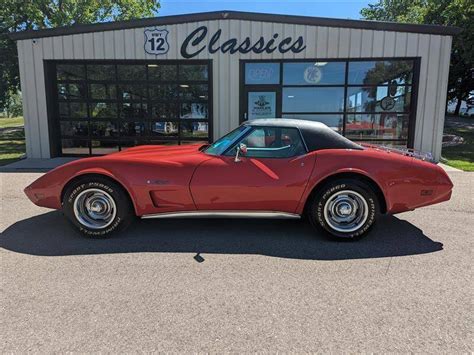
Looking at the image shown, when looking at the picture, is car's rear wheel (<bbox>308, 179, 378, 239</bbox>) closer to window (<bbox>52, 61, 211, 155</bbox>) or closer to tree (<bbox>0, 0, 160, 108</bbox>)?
window (<bbox>52, 61, 211, 155</bbox>)

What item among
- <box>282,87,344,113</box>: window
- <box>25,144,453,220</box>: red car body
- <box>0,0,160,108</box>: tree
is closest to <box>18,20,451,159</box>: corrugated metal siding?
<box>282,87,344,113</box>: window

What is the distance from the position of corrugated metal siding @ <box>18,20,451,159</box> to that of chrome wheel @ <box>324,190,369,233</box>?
701cm

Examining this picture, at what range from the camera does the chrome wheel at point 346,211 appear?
407 centimetres

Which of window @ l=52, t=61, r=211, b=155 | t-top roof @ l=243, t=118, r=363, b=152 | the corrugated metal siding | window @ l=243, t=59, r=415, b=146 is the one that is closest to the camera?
t-top roof @ l=243, t=118, r=363, b=152

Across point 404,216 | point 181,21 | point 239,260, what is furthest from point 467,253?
point 181,21

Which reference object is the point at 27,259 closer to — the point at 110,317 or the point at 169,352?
the point at 110,317

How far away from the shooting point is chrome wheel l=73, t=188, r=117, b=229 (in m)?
4.16

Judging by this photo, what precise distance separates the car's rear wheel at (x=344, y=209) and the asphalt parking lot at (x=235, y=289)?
0.17m

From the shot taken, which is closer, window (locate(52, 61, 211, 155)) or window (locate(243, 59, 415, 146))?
window (locate(243, 59, 415, 146))

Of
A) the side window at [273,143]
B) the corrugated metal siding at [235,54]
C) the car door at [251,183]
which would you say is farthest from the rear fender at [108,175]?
the corrugated metal siding at [235,54]

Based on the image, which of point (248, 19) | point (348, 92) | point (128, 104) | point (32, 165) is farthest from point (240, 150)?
point (128, 104)

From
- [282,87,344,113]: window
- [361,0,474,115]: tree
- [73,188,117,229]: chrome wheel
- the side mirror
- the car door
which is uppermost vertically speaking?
[361,0,474,115]: tree

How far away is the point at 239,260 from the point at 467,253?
7.73 ft

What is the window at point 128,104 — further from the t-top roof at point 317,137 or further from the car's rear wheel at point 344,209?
the car's rear wheel at point 344,209
